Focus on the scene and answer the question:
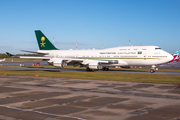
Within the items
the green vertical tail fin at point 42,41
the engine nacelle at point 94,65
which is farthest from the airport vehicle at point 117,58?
the green vertical tail fin at point 42,41

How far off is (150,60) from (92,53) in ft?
47.6

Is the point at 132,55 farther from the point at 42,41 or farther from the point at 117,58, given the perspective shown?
the point at 42,41

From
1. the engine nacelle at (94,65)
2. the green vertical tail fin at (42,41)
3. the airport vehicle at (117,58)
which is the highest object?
the green vertical tail fin at (42,41)

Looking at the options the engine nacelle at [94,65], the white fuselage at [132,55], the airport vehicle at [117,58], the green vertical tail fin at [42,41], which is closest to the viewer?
the white fuselage at [132,55]

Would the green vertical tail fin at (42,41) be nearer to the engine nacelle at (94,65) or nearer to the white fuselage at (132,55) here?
the white fuselage at (132,55)

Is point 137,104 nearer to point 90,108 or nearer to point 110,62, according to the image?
point 90,108

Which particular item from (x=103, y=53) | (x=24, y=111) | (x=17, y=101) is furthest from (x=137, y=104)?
(x=103, y=53)

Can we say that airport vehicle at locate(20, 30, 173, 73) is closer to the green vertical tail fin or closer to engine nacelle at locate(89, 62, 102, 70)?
engine nacelle at locate(89, 62, 102, 70)

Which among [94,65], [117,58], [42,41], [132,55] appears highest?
[42,41]

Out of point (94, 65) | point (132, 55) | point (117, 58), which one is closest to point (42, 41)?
point (94, 65)

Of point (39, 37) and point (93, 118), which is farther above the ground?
point (39, 37)

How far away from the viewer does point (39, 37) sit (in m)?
56.9

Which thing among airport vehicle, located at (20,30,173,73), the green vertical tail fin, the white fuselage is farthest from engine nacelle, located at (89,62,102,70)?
the green vertical tail fin

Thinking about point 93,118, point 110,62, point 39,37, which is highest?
point 39,37
